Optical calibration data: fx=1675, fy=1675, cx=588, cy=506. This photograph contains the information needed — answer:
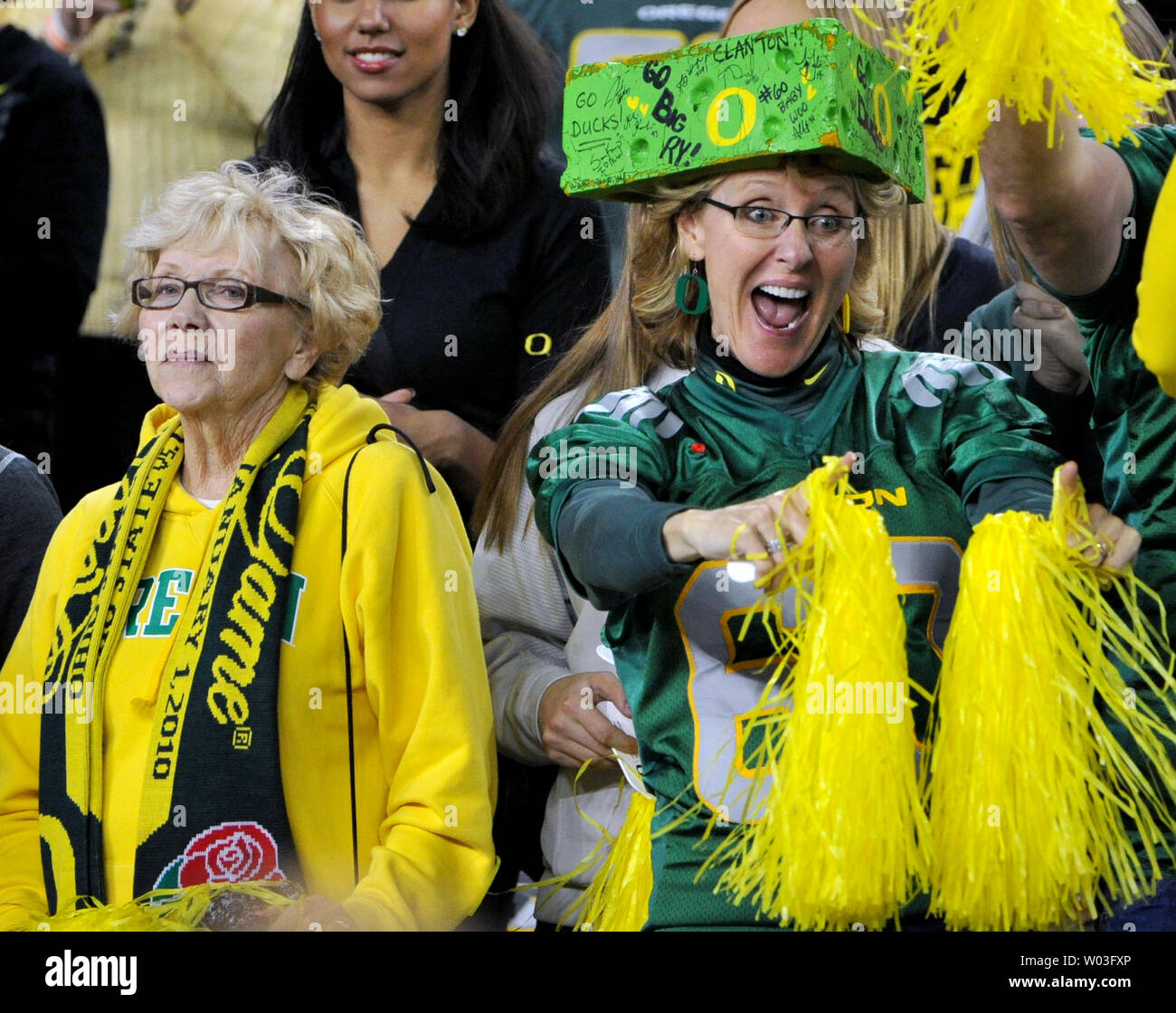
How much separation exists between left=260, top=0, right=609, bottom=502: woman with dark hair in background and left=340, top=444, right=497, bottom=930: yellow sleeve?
0.26 metres

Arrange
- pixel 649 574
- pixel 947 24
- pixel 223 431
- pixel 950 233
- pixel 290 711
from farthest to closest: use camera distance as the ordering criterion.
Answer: pixel 950 233, pixel 223 431, pixel 290 711, pixel 947 24, pixel 649 574

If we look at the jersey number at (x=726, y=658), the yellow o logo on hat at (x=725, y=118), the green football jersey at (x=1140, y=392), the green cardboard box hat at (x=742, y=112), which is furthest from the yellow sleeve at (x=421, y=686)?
the green football jersey at (x=1140, y=392)

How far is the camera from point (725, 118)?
1.84 meters

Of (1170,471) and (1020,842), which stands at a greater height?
(1170,471)

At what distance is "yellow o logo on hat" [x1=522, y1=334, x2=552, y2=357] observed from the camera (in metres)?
2.32

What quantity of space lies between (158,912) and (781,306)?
966mm

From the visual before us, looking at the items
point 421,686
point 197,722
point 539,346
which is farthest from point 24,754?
point 539,346

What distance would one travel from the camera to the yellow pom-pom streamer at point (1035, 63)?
5.32 ft

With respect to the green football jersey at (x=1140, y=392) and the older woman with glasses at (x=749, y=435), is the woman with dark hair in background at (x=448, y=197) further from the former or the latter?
the green football jersey at (x=1140, y=392)
